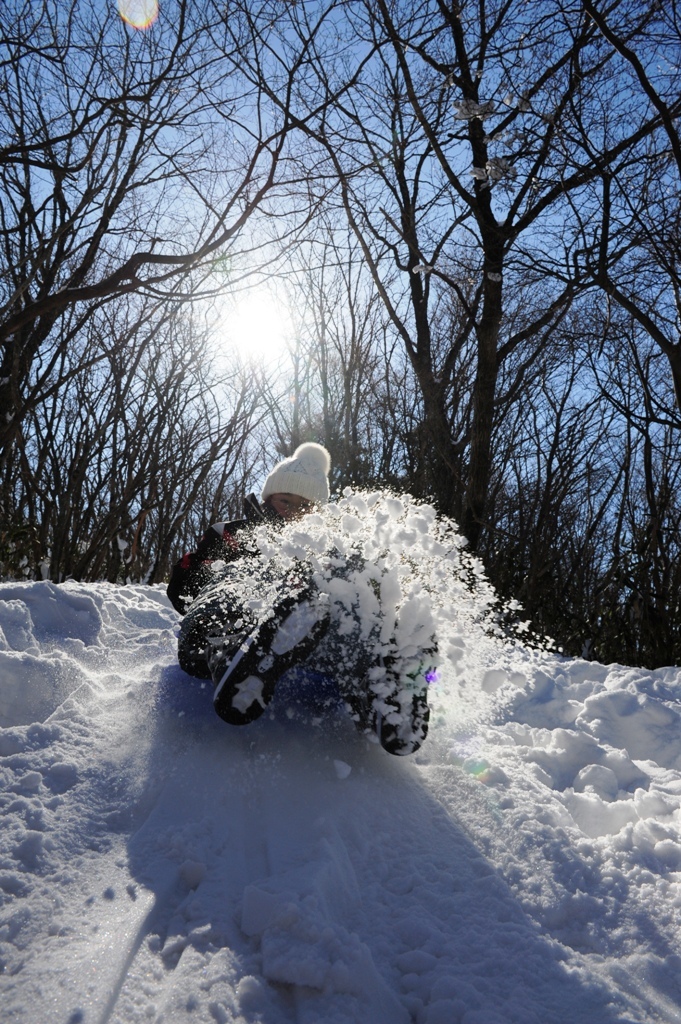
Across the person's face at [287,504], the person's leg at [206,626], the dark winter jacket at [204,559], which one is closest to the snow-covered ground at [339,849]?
the person's leg at [206,626]

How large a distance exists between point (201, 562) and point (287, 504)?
56cm

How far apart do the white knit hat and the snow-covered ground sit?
76 centimetres

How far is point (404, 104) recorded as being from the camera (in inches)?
241

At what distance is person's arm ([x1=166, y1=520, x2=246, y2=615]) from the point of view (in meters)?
3.36

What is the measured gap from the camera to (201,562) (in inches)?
134

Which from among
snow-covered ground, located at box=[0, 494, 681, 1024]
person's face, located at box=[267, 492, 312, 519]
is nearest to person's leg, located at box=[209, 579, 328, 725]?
snow-covered ground, located at box=[0, 494, 681, 1024]

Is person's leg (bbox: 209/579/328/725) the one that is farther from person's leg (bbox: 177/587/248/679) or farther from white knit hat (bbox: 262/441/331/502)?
white knit hat (bbox: 262/441/331/502)

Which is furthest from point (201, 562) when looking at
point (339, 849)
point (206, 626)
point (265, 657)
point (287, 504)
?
point (339, 849)

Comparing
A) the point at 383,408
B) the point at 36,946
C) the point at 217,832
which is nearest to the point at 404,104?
the point at 383,408

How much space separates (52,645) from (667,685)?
9.94ft

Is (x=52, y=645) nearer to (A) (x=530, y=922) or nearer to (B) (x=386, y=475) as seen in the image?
(A) (x=530, y=922)

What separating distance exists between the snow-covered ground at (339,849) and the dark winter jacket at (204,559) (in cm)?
50

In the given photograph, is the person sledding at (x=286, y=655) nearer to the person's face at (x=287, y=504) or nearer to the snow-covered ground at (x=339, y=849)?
the snow-covered ground at (x=339, y=849)

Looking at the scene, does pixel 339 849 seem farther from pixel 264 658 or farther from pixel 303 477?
pixel 303 477
